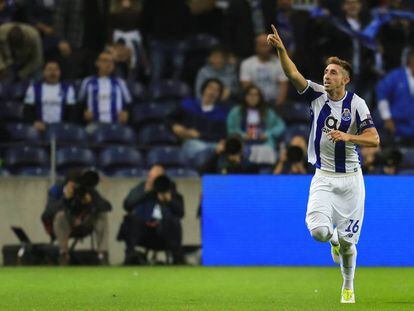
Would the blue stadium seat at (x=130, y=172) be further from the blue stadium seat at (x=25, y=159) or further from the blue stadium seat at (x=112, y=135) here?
the blue stadium seat at (x=25, y=159)

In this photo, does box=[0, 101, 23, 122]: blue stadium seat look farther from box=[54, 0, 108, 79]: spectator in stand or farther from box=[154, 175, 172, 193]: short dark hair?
box=[154, 175, 172, 193]: short dark hair

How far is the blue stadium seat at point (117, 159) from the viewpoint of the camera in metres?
20.4

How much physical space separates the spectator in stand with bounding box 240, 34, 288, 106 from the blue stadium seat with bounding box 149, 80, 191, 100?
3.48ft

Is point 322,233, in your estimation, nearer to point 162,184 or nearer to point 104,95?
point 162,184

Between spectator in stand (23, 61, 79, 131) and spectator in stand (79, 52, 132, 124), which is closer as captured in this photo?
spectator in stand (23, 61, 79, 131)

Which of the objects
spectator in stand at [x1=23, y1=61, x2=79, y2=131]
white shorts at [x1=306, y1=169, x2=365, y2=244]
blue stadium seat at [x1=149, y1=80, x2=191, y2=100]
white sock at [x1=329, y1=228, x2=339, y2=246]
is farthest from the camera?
blue stadium seat at [x1=149, y1=80, x2=191, y2=100]

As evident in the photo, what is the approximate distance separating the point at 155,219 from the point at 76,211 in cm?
120

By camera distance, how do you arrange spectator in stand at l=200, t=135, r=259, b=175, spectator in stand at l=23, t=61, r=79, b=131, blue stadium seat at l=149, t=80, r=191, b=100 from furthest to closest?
blue stadium seat at l=149, t=80, r=191, b=100 → spectator in stand at l=23, t=61, r=79, b=131 → spectator in stand at l=200, t=135, r=259, b=175

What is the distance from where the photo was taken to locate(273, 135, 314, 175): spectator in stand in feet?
62.4

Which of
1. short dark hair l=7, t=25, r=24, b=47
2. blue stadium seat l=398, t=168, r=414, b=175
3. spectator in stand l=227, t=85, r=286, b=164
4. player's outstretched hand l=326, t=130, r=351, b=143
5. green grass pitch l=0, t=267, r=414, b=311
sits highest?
short dark hair l=7, t=25, r=24, b=47

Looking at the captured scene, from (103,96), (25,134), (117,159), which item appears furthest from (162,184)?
(25,134)

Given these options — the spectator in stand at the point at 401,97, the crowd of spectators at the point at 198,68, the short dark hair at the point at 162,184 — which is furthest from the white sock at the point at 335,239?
the spectator in stand at the point at 401,97

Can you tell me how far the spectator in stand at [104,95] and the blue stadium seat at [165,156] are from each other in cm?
88

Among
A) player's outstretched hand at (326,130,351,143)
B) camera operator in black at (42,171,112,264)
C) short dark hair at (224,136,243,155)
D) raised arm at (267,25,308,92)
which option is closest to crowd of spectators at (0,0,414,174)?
short dark hair at (224,136,243,155)
